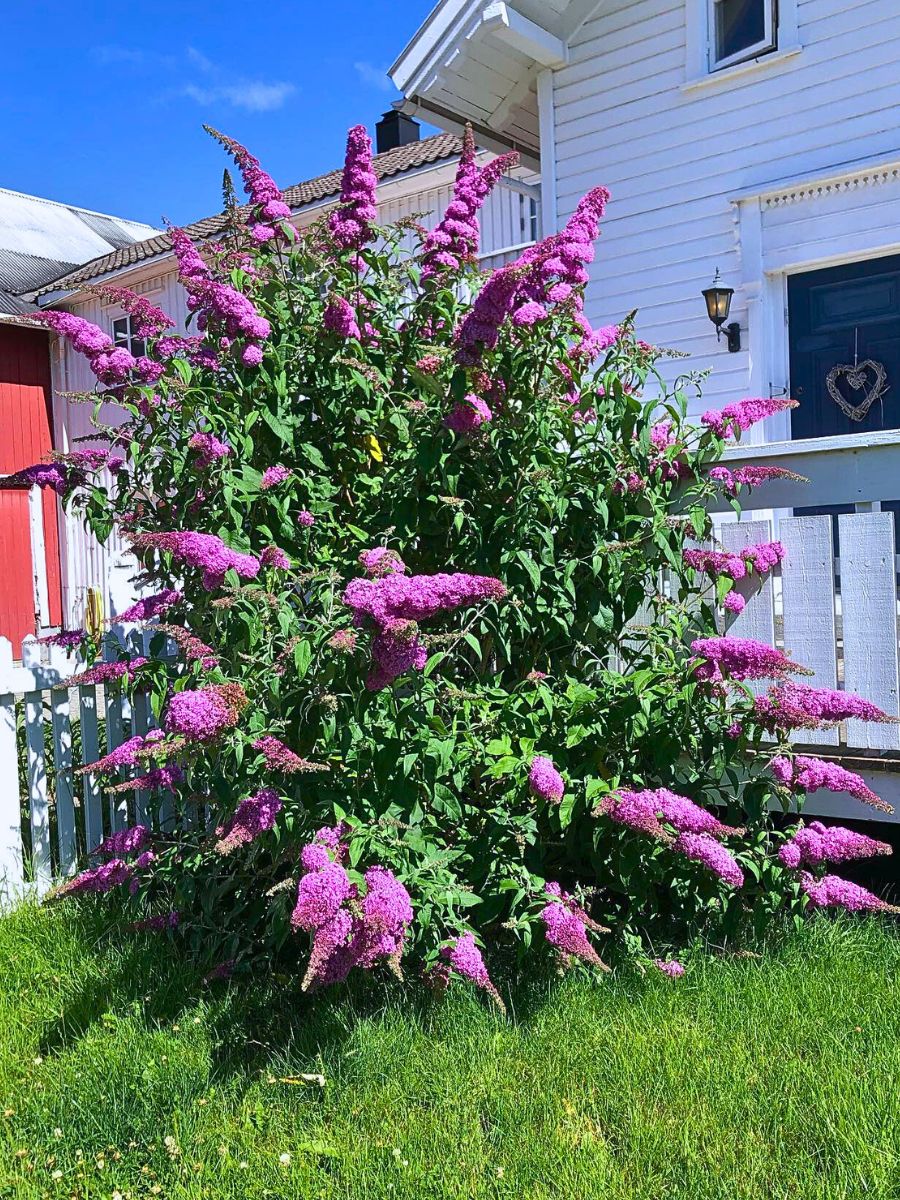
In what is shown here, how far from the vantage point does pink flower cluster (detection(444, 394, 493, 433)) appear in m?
3.08

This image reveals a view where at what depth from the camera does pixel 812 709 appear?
2.96 m

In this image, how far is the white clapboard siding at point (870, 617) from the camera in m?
3.48

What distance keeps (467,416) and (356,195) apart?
120cm

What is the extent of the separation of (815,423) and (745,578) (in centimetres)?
406

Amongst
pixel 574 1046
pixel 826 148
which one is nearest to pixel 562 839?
pixel 574 1046

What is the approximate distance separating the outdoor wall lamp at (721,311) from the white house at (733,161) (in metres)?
0.04

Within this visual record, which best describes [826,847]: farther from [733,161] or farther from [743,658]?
[733,161]

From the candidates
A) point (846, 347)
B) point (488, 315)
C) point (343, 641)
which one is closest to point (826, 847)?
point (343, 641)

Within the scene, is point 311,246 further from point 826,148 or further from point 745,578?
point 826,148

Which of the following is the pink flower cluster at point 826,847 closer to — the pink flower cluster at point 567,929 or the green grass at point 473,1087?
the green grass at point 473,1087

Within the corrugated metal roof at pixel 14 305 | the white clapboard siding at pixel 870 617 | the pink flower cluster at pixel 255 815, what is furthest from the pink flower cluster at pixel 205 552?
the corrugated metal roof at pixel 14 305

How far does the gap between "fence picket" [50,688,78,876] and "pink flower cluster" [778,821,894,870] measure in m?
2.85

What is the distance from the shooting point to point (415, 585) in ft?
8.02

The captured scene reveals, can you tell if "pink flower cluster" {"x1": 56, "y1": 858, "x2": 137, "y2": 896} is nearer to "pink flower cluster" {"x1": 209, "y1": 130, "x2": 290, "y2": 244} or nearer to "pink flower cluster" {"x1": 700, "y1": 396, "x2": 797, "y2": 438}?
"pink flower cluster" {"x1": 209, "y1": 130, "x2": 290, "y2": 244}
